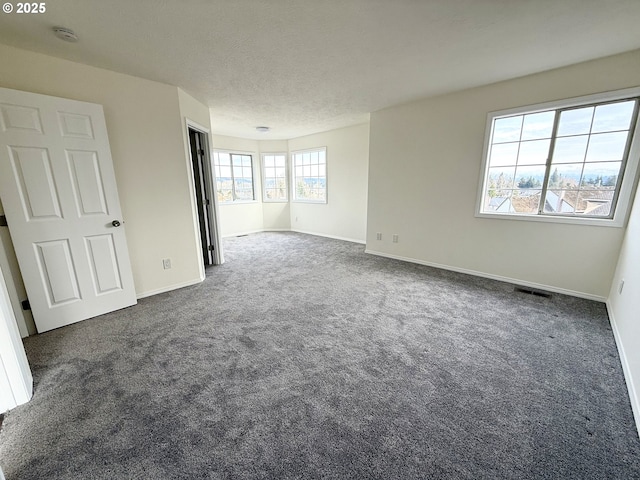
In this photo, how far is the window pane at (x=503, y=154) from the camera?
319 cm

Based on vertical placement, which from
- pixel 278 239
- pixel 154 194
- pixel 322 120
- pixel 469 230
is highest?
pixel 322 120

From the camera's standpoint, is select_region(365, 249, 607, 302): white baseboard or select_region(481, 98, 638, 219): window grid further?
select_region(365, 249, 607, 302): white baseboard

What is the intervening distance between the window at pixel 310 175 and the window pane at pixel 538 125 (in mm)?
3764

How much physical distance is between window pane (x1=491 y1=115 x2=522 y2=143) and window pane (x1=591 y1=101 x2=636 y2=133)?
0.65 meters

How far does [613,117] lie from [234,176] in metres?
6.40

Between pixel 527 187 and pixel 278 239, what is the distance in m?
4.62

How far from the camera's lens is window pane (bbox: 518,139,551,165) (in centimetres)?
298

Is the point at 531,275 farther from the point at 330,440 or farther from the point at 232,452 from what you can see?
the point at 232,452

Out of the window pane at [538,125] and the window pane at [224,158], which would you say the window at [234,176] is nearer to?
the window pane at [224,158]

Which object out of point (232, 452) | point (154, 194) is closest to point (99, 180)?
point (154, 194)

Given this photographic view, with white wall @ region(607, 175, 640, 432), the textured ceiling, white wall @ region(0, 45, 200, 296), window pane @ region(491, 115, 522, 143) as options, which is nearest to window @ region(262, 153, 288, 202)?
the textured ceiling

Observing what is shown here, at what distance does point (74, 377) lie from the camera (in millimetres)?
1785

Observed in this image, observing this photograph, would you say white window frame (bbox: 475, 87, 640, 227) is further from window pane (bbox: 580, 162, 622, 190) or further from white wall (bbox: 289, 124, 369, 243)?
white wall (bbox: 289, 124, 369, 243)

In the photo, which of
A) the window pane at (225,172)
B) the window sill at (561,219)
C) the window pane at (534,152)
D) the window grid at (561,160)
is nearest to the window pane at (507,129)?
the window grid at (561,160)
